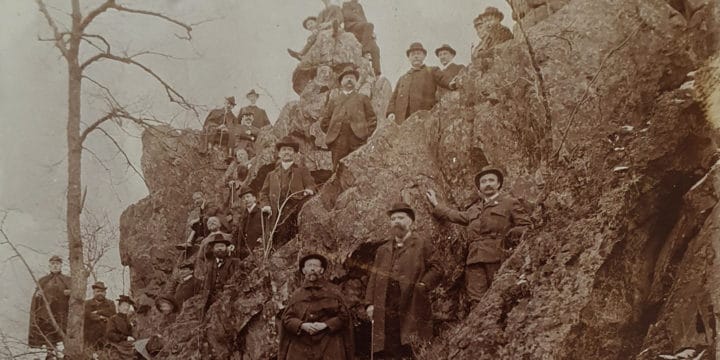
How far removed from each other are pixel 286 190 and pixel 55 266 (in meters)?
5.70

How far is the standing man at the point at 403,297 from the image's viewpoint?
22.1 feet

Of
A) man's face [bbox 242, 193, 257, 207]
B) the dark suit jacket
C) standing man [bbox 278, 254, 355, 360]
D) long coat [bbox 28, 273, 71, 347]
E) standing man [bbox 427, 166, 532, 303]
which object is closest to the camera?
standing man [bbox 427, 166, 532, 303]

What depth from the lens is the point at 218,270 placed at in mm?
10484

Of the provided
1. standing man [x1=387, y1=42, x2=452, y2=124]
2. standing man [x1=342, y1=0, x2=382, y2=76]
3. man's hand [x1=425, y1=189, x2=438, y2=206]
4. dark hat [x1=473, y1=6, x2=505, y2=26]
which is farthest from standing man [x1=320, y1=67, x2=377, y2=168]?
standing man [x1=342, y1=0, x2=382, y2=76]

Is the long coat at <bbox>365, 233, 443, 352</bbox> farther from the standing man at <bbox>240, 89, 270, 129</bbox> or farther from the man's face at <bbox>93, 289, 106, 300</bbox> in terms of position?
the standing man at <bbox>240, 89, 270, 129</bbox>

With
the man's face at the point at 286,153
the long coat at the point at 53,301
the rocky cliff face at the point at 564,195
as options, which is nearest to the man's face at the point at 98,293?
the long coat at the point at 53,301

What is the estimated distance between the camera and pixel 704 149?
5352 mm

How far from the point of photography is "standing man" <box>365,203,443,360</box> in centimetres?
673

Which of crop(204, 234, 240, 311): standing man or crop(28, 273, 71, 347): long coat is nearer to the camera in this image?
crop(204, 234, 240, 311): standing man

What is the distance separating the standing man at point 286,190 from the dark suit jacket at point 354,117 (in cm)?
68

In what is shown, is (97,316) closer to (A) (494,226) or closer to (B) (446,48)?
(B) (446,48)

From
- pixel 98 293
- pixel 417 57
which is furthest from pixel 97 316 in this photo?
pixel 417 57

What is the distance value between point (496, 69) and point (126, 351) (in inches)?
320

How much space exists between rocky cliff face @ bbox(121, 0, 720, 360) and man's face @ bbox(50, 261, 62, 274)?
2.27 m
